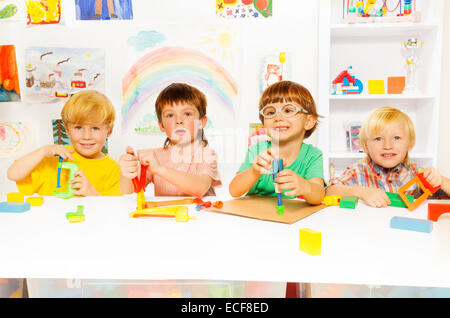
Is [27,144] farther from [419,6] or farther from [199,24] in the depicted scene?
[419,6]

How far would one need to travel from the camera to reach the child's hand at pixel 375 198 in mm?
803

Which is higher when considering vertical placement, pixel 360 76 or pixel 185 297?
pixel 360 76

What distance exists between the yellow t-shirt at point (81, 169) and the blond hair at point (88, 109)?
0.14 meters

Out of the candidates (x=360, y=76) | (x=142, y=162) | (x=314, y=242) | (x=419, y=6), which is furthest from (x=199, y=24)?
(x=314, y=242)

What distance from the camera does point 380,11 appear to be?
5.08ft

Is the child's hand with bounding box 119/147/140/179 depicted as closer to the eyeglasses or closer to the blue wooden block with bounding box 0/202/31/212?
the blue wooden block with bounding box 0/202/31/212

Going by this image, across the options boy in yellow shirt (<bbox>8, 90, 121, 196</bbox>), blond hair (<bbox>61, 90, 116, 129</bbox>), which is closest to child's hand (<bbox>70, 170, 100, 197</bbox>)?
boy in yellow shirt (<bbox>8, 90, 121, 196</bbox>)

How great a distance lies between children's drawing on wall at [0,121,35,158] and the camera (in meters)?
1.46

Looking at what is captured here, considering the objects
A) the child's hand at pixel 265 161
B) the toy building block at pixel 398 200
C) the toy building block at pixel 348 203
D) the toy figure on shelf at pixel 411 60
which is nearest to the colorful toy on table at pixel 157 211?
the child's hand at pixel 265 161

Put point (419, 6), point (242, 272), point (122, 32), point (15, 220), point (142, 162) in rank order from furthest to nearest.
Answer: point (419, 6), point (122, 32), point (142, 162), point (15, 220), point (242, 272)

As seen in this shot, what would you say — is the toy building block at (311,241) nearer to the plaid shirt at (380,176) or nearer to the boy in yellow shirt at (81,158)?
the plaid shirt at (380,176)

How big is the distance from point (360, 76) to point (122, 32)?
101cm

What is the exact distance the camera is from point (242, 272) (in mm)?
467

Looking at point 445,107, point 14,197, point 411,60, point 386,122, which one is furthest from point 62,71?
point 445,107
